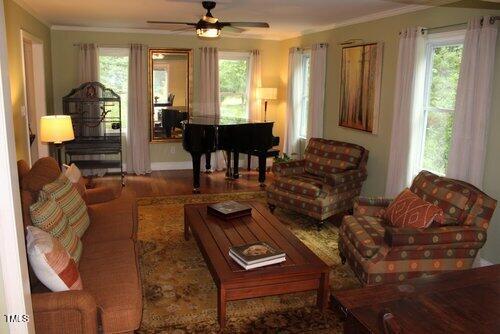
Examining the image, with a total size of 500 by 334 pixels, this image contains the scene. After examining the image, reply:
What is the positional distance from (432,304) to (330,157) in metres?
3.81

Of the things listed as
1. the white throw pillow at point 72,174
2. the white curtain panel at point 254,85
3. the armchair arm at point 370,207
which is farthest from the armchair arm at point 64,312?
the white curtain panel at point 254,85

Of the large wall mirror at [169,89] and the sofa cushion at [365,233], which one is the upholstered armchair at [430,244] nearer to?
the sofa cushion at [365,233]

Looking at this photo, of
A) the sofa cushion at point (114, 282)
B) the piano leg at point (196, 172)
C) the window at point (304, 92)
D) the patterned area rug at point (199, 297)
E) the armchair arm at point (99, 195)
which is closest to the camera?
the sofa cushion at point (114, 282)

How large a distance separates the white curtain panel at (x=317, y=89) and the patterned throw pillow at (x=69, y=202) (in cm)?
418

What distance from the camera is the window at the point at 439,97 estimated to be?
440cm

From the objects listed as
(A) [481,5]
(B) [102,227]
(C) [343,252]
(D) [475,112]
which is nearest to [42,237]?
(B) [102,227]

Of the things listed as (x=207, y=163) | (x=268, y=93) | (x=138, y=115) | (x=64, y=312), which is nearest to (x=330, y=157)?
(x=268, y=93)

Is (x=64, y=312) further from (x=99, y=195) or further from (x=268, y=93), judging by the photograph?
(x=268, y=93)

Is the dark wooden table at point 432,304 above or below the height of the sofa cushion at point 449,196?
below

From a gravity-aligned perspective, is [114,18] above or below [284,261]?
above

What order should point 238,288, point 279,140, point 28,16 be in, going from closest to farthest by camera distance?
point 238,288, point 28,16, point 279,140

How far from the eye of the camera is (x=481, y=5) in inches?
153

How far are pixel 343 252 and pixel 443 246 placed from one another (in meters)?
0.88

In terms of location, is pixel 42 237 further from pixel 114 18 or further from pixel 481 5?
pixel 114 18
